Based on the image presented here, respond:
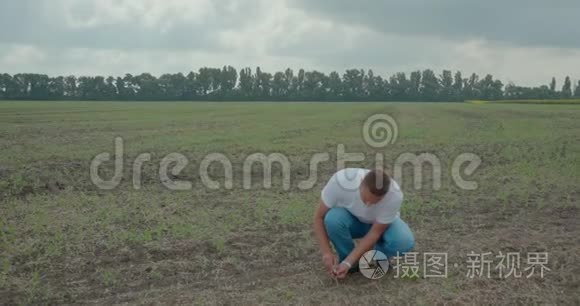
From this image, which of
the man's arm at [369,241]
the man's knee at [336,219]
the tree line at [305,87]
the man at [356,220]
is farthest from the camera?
the tree line at [305,87]

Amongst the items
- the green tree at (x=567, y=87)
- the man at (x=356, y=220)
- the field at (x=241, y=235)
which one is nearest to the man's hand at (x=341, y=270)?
the man at (x=356, y=220)

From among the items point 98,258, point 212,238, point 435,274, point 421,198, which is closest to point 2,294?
point 98,258

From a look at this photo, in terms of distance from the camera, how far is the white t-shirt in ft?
14.4

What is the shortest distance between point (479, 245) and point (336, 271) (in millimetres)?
1937

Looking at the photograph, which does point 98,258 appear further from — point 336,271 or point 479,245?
point 479,245

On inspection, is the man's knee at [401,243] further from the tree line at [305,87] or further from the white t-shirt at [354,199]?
the tree line at [305,87]

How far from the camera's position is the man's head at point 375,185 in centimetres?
403

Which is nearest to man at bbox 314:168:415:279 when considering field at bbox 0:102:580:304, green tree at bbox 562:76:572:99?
field at bbox 0:102:580:304

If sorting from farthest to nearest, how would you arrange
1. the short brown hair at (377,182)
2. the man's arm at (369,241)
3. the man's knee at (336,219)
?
1. the man's knee at (336,219)
2. the man's arm at (369,241)
3. the short brown hair at (377,182)

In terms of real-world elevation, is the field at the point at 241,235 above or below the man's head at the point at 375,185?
below

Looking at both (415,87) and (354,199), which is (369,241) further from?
(415,87)

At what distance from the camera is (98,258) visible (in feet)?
17.6

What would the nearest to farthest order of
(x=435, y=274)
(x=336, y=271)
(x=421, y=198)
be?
(x=336, y=271)
(x=435, y=274)
(x=421, y=198)

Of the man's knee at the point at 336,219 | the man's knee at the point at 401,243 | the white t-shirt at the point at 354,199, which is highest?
the white t-shirt at the point at 354,199
